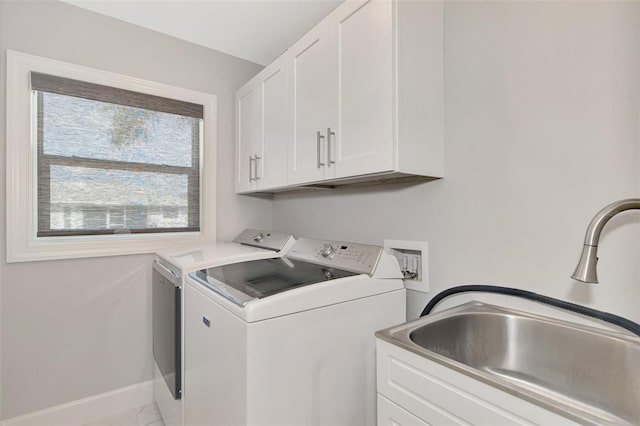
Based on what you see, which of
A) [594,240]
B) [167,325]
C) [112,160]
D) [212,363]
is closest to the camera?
[594,240]

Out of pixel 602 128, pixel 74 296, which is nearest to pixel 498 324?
pixel 602 128

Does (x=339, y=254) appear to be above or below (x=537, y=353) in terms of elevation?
above

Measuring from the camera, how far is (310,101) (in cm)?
162

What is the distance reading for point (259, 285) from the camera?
1299mm

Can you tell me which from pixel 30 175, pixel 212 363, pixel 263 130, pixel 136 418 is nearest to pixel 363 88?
→ pixel 263 130

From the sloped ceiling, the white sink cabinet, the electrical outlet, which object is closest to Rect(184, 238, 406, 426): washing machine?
the electrical outlet

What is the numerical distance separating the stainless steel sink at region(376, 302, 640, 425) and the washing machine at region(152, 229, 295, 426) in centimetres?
101

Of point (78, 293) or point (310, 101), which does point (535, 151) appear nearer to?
point (310, 101)

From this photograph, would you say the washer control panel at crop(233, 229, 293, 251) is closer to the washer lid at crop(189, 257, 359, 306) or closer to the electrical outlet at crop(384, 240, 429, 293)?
the washer lid at crop(189, 257, 359, 306)

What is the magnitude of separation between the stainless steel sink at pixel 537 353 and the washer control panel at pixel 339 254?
1.20 feet

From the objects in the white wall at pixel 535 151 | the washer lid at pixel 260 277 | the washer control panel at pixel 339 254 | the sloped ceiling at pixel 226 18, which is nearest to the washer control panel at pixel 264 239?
the washer control panel at pixel 339 254

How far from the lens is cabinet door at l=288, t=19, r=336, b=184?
1531mm

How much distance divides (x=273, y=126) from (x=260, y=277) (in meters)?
1.00

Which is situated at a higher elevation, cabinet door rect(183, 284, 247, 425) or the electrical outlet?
the electrical outlet
